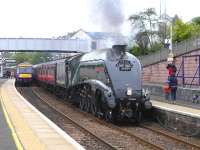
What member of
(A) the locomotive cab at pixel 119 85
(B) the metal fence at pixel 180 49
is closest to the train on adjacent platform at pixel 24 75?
(B) the metal fence at pixel 180 49

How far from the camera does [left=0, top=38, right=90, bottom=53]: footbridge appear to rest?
74.9 metres

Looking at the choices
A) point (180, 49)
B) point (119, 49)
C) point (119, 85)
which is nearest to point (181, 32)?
point (180, 49)

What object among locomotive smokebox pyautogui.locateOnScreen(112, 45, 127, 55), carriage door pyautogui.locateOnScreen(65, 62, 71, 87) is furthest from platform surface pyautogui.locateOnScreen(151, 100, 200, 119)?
carriage door pyautogui.locateOnScreen(65, 62, 71, 87)

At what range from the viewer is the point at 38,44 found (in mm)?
75438

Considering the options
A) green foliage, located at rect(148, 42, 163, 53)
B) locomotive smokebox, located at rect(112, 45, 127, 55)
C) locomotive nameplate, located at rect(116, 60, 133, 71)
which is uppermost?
green foliage, located at rect(148, 42, 163, 53)

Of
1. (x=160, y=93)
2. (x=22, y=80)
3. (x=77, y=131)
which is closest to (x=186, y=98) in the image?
(x=160, y=93)

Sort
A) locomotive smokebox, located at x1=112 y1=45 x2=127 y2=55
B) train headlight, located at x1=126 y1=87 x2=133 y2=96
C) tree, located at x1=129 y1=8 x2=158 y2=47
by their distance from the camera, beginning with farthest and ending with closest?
tree, located at x1=129 y1=8 x2=158 y2=47, locomotive smokebox, located at x1=112 y1=45 x2=127 y2=55, train headlight, located at x1=126 y1=87 x2=133 y2=96

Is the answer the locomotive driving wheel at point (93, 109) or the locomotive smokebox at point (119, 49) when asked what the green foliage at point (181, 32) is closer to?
the locomotive driving wheel at point (93, 109)

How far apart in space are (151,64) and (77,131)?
25.6 m

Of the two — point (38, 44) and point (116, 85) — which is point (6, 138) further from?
point (38, 44)

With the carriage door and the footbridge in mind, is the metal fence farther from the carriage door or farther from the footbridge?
the footbridge

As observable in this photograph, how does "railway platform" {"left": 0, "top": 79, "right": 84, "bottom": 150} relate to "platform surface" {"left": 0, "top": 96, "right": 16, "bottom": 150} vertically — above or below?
below

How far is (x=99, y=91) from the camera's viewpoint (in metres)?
20.9

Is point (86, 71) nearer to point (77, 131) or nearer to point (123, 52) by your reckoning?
point (123, 52)
